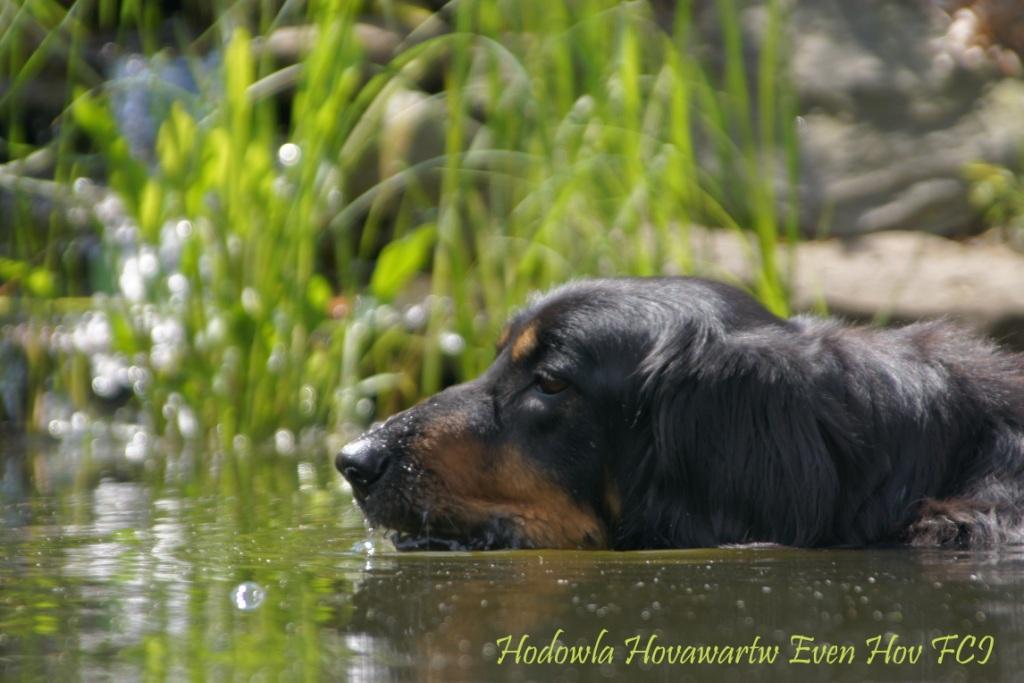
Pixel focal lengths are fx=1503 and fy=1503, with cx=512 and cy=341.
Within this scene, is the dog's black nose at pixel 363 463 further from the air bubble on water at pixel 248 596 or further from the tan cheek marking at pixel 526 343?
the air bubble on water at pixel 248 596

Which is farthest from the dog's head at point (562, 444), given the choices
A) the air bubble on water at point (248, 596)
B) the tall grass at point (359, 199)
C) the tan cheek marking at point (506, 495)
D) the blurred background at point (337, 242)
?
the tall grass at point (359, 199)

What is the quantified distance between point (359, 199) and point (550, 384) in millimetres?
2653

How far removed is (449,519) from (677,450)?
0.59 meters

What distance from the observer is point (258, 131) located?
20.1 feet

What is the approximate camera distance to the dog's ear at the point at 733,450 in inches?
138

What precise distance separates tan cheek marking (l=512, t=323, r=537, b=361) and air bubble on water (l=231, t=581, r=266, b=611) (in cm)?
107

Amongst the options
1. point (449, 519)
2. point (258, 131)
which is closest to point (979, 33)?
point (258, 131)

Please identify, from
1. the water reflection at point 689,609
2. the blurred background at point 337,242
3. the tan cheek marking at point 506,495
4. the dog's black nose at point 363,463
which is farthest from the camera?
the blurred background at point 337,242

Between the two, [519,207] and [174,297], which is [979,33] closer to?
[519,207]

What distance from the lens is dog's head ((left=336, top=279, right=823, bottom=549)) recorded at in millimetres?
3705

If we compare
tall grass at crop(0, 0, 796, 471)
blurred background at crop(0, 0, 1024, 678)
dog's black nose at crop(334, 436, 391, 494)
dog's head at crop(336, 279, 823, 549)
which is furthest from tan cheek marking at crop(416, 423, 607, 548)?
tall grass at crop(0, 0, 796, 471)

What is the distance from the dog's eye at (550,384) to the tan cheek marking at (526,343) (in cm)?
8

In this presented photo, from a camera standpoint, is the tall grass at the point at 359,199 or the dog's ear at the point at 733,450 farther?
the tall grass at the point at 359,199

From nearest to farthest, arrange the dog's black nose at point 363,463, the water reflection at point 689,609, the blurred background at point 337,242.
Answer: the water reflection at point 689,609 < the dog's black nose at point 363,463 < the blurred background at point 337,242
